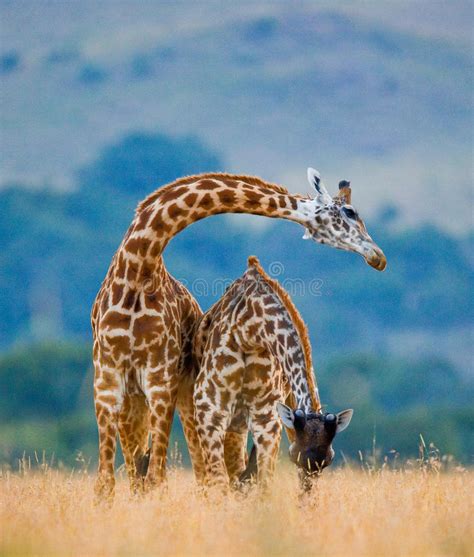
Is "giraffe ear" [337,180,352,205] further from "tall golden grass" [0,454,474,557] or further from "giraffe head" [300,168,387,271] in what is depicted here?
"tall golden grass" [0,454,474,557]

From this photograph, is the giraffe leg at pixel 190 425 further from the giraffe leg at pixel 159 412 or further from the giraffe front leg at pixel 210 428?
the giraffe leg at pixel 159 412

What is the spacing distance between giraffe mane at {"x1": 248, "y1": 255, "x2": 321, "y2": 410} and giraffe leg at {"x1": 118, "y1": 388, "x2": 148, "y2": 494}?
1.58m

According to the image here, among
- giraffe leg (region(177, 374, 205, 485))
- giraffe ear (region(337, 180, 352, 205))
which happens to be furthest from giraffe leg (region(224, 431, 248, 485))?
giraffe ear (region(337, 180, 352, 205))

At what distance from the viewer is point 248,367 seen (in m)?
9.97

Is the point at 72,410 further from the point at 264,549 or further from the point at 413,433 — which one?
→ the point at 264,549

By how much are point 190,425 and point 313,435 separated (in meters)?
2.39

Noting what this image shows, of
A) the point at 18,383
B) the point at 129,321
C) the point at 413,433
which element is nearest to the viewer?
the point at 129,321

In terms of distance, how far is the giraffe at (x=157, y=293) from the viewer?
9.59 meters

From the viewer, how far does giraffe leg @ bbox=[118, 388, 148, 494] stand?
10328 millimetres

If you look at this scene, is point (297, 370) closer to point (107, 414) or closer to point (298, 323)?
point (298, 323)

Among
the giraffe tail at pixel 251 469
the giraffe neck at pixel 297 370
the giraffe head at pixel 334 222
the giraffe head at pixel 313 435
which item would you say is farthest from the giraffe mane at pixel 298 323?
the giraffe tail at pixel 251 469

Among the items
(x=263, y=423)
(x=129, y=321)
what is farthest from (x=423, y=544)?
(x=129, y=321)

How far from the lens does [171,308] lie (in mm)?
10039

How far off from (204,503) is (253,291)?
2063 millimetres
